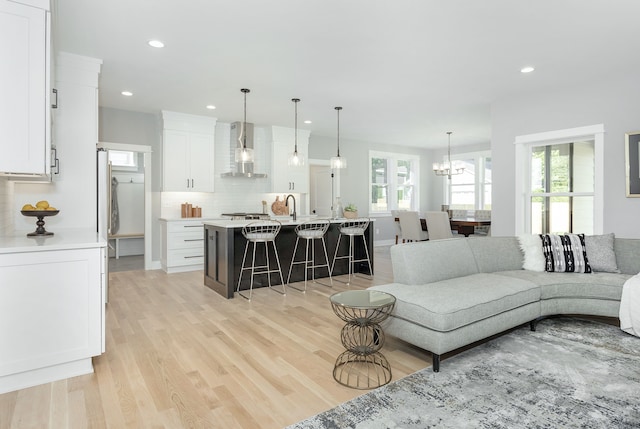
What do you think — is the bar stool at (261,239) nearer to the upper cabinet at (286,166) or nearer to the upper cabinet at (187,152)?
the upper cabinet at (187,152)

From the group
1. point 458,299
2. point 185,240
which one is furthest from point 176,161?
point 458,299

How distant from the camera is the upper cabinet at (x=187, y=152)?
6137 millimetres

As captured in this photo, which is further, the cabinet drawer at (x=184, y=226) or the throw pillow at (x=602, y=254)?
the cabinet drawer at (x=184, y=226)

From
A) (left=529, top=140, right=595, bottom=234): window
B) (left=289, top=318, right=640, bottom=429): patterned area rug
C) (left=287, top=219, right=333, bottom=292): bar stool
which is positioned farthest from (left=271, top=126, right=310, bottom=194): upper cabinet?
(left=289, top=318, right=640, bottom=429): patterned area rug

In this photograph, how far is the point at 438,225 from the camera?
280 inches

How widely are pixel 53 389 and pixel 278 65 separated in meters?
3.52

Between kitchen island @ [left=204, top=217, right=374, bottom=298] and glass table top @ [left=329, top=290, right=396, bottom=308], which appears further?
kitchen island @ [left=204, top=217, right=374, bottom=298]

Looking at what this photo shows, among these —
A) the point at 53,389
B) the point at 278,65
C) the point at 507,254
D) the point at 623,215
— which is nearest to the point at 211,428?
the point at 53,389

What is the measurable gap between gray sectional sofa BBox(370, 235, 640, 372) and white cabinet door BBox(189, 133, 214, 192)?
4341mm

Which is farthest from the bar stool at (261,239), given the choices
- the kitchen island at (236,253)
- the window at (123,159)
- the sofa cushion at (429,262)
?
the window at (123,159)

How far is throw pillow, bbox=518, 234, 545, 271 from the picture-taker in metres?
3.75

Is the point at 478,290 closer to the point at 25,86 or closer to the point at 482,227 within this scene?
the point at 25,86

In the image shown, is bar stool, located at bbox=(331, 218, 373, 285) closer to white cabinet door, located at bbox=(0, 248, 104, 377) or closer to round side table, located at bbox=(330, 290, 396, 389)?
round side table, located at bbox=(330, 290, 396, 389)

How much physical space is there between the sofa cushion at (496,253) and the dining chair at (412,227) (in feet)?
12.2
